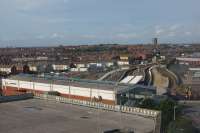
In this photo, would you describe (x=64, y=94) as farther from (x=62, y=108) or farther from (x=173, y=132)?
(x=173, y=132)

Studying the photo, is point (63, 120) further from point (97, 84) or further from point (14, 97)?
point (97, 84)

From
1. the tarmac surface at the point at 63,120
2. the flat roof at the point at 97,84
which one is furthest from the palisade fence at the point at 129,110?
the flat roof at the point at 97,84

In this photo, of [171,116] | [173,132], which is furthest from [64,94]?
[173,132]

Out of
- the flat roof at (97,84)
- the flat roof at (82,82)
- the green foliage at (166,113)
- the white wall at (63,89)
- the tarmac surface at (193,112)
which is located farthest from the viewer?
the flat roof at (82,82)

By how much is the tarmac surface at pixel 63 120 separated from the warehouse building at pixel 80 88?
34.6ft

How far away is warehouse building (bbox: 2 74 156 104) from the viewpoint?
4169cm

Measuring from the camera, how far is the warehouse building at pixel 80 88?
41688 mm

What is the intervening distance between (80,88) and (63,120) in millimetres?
20027

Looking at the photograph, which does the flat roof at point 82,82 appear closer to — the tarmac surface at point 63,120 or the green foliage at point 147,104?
the green foliage at point 147,104

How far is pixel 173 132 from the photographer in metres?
18.6

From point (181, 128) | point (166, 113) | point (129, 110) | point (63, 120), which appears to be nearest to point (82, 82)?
point (129, 110)

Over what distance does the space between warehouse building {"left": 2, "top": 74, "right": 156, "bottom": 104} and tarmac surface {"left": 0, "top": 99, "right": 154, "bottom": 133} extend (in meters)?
10.5

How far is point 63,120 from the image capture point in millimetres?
25844

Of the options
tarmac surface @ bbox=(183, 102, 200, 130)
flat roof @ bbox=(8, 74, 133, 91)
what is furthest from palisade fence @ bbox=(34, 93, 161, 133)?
flat roof @ bbox=(8, 74, 133, 91)
